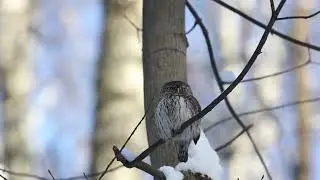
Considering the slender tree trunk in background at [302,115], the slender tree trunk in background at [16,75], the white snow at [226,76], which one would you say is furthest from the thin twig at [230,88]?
the slender tree trunk in background at [302,115]

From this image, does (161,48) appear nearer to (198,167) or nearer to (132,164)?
(198,167)

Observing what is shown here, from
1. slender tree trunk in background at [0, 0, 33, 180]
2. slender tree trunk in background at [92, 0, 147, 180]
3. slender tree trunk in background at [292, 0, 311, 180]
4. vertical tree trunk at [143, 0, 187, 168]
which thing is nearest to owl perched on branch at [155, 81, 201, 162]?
vertical tree trunk at [143, 0, 187, 168]

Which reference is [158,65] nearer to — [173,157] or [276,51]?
[173,157]

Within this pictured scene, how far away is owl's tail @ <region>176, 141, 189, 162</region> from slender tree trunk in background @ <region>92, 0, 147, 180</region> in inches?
50.8

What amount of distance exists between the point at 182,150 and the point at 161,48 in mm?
400

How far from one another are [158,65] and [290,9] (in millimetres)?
4879

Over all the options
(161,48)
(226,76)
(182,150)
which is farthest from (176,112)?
(226,76)

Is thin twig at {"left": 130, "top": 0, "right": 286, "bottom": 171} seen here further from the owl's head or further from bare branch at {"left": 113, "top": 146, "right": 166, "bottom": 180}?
the owl's head

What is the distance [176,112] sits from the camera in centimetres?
178

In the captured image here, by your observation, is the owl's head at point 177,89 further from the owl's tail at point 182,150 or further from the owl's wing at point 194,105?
the owl's tail at point 182,150

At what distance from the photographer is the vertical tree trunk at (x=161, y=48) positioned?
217 centimetres

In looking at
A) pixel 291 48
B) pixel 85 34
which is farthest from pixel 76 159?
pixel 291 48

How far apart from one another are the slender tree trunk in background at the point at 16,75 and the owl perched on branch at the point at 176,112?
270 cm

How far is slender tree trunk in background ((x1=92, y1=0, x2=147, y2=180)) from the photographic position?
10.8 feet
